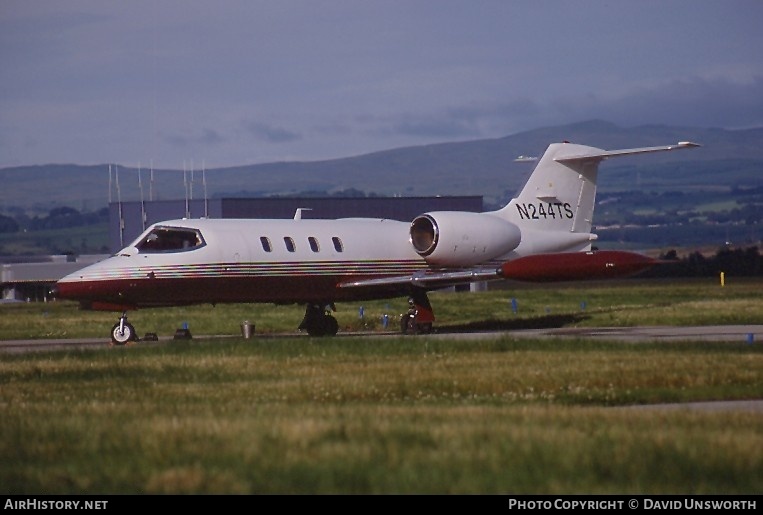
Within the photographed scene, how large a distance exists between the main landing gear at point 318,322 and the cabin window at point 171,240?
462cm

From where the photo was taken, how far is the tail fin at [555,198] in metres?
39.3

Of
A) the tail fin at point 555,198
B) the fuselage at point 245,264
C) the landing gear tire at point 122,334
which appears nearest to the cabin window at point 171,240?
the fuselage at point 245,264

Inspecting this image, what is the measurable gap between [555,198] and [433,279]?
20.3ft

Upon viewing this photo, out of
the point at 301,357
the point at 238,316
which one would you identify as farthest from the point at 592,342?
the point at 238,316

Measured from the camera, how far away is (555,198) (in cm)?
3953

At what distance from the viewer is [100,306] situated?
3259 cm

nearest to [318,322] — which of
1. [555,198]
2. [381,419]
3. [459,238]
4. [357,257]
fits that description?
[357,257]

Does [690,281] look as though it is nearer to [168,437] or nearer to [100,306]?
[100,306]

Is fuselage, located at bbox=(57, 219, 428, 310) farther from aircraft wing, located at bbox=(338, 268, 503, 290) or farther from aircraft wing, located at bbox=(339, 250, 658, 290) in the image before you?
aircraft wing, located at bbox=(339, 250, 658, 290)

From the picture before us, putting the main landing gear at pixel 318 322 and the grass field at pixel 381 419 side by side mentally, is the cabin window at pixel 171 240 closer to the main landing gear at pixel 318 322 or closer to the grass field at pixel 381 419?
the main landing gear at pixel 318 322

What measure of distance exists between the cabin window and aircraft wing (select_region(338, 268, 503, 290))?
173 inches

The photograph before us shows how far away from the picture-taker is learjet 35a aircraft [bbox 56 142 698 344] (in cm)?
3247

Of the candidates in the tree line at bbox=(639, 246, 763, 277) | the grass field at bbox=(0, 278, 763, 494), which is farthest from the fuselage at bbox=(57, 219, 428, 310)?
the tree line at bbox=(639, 246, 763, 277)

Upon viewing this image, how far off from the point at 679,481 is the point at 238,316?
33.8 m
